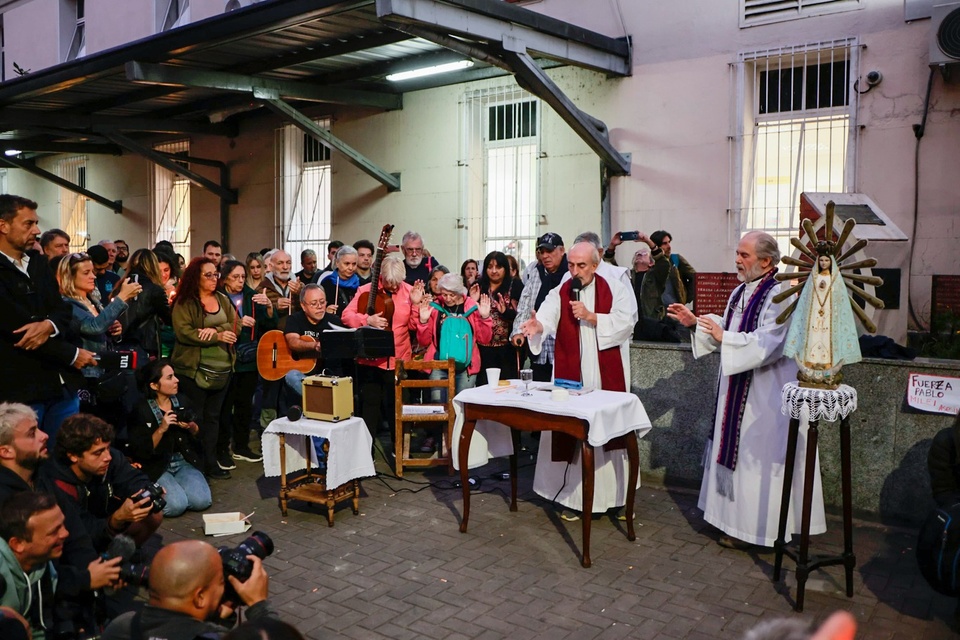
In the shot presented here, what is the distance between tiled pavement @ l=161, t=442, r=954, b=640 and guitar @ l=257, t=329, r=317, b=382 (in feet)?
3.75

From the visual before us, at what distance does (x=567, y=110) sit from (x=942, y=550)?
6.61 meters

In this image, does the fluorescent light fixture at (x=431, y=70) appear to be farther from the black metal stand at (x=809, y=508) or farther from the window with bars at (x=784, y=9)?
the black metal stand at (x=809, y=508)

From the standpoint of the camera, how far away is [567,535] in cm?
555

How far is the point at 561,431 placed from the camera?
5250 millimetres

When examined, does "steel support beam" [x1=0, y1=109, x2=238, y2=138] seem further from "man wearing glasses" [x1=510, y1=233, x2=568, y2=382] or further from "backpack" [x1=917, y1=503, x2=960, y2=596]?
"backpack" [x1=917, y1=503, x2=960, y2=596]

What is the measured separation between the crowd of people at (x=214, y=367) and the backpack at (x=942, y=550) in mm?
1126

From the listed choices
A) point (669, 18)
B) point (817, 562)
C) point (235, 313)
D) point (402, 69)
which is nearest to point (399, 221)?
point (402, 69)

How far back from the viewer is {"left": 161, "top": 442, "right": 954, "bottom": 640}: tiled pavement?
422 centimetres

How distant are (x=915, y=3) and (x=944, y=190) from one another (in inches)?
75.9

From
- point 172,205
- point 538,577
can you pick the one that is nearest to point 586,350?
point 538,577

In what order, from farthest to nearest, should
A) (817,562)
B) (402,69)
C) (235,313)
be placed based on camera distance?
(402,69), (235,313), (817,562)

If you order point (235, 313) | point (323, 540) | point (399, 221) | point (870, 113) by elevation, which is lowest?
point (323, 540)

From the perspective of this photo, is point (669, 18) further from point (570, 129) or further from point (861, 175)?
point (861, 175)

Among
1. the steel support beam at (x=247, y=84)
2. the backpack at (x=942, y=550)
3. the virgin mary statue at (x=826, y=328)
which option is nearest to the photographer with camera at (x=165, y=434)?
the virgin mary statue at (x=826, y=328)
